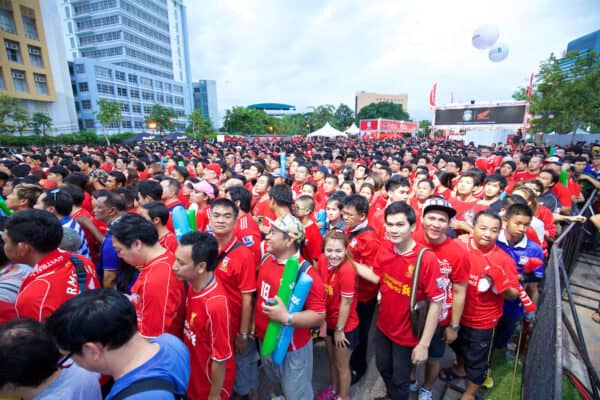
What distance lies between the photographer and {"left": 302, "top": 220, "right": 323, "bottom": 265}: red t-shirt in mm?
3320

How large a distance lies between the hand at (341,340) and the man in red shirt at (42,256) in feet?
6.90

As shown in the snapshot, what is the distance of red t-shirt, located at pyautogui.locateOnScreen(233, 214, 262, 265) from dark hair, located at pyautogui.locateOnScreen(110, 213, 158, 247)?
3.82 feet

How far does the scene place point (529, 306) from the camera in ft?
8.84

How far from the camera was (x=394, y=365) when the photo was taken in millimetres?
2590

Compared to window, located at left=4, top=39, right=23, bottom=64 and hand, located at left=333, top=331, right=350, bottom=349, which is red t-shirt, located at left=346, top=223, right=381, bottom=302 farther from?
window, located at left=4, top=39, right=23, bottom=64

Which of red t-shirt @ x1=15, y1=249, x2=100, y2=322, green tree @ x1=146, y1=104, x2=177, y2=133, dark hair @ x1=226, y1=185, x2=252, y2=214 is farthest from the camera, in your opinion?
green tree @ x1=146, y1=104, x2=177, y2=133

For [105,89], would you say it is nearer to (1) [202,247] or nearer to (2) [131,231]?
(2) [131,231]

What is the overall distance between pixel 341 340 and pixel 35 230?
258cm

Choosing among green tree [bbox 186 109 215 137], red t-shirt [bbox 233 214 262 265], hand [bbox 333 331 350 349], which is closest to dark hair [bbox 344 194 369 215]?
red t-shirt [bbox 233 214 262 265]

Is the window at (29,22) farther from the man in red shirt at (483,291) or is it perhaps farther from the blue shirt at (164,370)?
the man in red shirt at (483,291)

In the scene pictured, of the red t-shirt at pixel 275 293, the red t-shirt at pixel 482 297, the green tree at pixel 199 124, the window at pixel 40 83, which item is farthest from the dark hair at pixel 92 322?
the window at pixel 40 83

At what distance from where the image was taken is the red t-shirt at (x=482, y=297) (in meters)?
2.59

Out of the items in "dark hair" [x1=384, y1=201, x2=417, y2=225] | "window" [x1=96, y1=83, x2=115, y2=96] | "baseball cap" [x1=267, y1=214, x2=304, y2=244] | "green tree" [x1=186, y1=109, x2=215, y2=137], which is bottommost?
"baseball cap" [x1=267, y1=214, x2=304, y2=244]

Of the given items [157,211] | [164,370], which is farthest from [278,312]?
[157,211]
